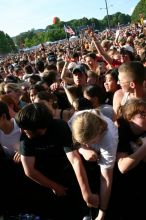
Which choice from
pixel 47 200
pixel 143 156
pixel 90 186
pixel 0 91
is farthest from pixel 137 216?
pixel 0 91

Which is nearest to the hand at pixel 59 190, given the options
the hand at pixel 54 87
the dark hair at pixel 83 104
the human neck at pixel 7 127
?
the human neck at pixel 7 127

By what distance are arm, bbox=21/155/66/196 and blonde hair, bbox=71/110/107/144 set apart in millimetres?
596

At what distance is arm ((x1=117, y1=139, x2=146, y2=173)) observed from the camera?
2.62 metres

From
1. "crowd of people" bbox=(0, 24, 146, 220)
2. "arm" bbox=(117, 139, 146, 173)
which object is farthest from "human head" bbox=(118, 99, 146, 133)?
"arm" bbox=(117, 139, 146, 173)

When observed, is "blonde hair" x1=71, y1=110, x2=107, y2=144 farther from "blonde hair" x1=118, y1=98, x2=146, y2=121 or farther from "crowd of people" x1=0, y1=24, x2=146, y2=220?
"blonde hair" x1=118, y1=98, x2=146, y2=121

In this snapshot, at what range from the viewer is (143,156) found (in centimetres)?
264

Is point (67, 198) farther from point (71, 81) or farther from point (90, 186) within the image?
point (71, 81)

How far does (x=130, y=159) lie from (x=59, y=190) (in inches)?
35.7

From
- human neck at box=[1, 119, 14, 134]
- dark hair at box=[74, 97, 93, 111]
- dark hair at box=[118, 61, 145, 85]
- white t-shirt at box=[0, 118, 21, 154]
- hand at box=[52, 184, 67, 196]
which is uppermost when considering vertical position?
dark hair at box=[118, 61, 145, 85]

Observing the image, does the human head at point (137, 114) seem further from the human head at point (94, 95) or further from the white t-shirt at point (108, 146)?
the human head at point (94, 95)

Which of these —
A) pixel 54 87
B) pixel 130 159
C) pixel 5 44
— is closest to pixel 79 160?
pixel 130 159

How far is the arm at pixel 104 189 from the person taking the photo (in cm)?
274

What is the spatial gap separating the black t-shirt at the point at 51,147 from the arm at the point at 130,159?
49cm

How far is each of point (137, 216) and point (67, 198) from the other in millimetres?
708
